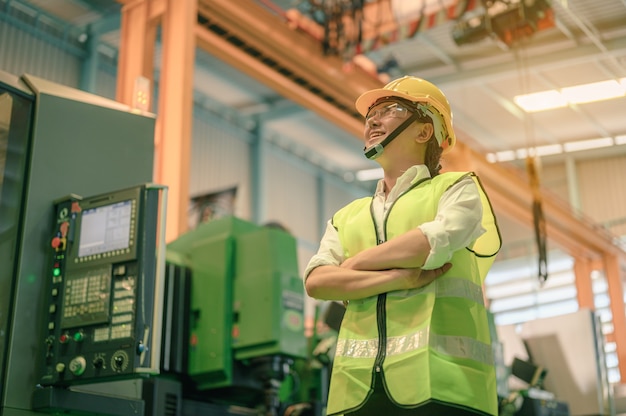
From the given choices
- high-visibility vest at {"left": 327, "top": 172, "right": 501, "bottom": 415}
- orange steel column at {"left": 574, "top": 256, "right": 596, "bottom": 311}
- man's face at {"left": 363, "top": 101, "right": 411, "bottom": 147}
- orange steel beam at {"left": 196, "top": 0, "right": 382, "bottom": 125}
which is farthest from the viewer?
orange steel column at {"left": 574, "top": 256, "right": 596, "bottom": 311}

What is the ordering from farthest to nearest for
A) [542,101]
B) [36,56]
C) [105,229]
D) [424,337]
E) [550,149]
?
[550,149], [542,101], [36,56], [105,229], [424,337]

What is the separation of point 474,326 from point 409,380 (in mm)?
280

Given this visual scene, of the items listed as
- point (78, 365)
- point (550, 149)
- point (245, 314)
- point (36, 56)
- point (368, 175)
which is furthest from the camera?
point (368, 175)

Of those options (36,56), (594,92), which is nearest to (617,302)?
(594,92)

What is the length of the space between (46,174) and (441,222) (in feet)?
7.75

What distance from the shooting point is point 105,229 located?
3.96 meters

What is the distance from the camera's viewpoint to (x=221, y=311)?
5.16 metres

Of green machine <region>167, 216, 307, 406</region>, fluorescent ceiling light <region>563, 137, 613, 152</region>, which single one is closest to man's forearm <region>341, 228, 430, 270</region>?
green machine <region>167, 216, 307, 406</region>

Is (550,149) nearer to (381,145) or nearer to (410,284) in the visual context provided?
(381,145)

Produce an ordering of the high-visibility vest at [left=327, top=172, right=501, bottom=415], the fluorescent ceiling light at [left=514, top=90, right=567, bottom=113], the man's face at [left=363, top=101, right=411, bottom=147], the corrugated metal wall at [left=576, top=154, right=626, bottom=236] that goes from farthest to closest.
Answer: the corrugated metal wall at [left=576, top=154, right=626, bottom=236], the fluorescent ceiling light at [left=514, top=90, right=567, bottom=113], the man's face at [left=363, top=101, right=411, bottom=147], the high-visibility vest at [left=327, top=172, right=501, bottom=415]

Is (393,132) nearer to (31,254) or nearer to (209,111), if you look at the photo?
(31,254)

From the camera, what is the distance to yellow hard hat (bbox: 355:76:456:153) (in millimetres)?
2889

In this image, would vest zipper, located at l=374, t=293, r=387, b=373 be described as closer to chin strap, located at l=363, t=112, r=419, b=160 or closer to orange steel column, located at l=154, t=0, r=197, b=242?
chin strap, located at l=363, t=112, r=419, b=160

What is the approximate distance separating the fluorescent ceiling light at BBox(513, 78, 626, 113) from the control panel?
9076 millimetres
